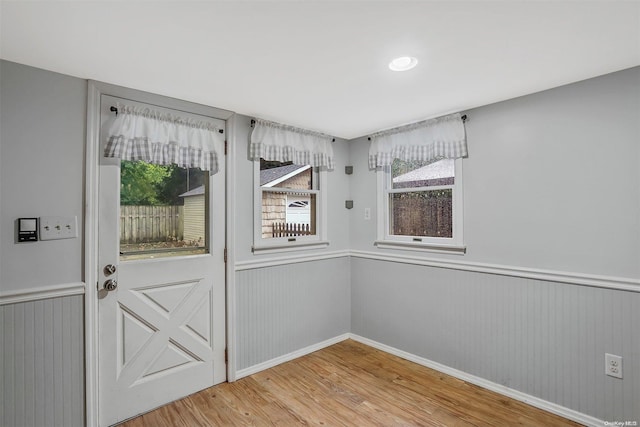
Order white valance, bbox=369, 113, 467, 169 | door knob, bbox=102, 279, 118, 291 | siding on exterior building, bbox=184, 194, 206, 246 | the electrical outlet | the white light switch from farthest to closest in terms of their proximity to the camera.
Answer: white valance, bbox=369, 113, 467, 169
siding on exterior building, bbox=184, 194, 206, 246
door knob, bbox=102, 279, 118, 291
the electrical outlet
the white light switch

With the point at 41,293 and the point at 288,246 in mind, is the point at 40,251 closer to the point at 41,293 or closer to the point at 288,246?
the point at 41,293

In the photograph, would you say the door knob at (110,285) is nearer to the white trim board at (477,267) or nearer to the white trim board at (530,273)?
the white trim board at (477,267)

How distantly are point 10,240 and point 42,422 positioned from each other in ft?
3.56

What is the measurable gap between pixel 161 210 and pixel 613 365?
323 centimetres

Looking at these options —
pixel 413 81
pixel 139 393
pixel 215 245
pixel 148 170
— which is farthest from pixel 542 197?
pixel 139 393

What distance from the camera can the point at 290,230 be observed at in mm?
3256

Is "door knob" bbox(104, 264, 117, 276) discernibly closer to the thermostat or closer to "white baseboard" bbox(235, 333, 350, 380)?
the thermostat

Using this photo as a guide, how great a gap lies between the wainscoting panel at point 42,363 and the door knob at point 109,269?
20 cm

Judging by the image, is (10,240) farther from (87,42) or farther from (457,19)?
(457,19)

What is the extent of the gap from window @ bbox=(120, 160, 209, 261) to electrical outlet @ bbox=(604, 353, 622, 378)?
2914 mm

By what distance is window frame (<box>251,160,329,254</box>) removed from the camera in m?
2.89

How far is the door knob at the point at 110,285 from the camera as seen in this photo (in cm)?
213

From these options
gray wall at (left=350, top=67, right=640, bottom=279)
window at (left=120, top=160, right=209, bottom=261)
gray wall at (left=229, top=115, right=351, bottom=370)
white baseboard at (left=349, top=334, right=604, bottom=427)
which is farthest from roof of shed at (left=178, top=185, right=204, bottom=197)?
white baseboard at (left=349, top=334, right=604, bottom=427)

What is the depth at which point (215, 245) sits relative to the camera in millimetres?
2664
